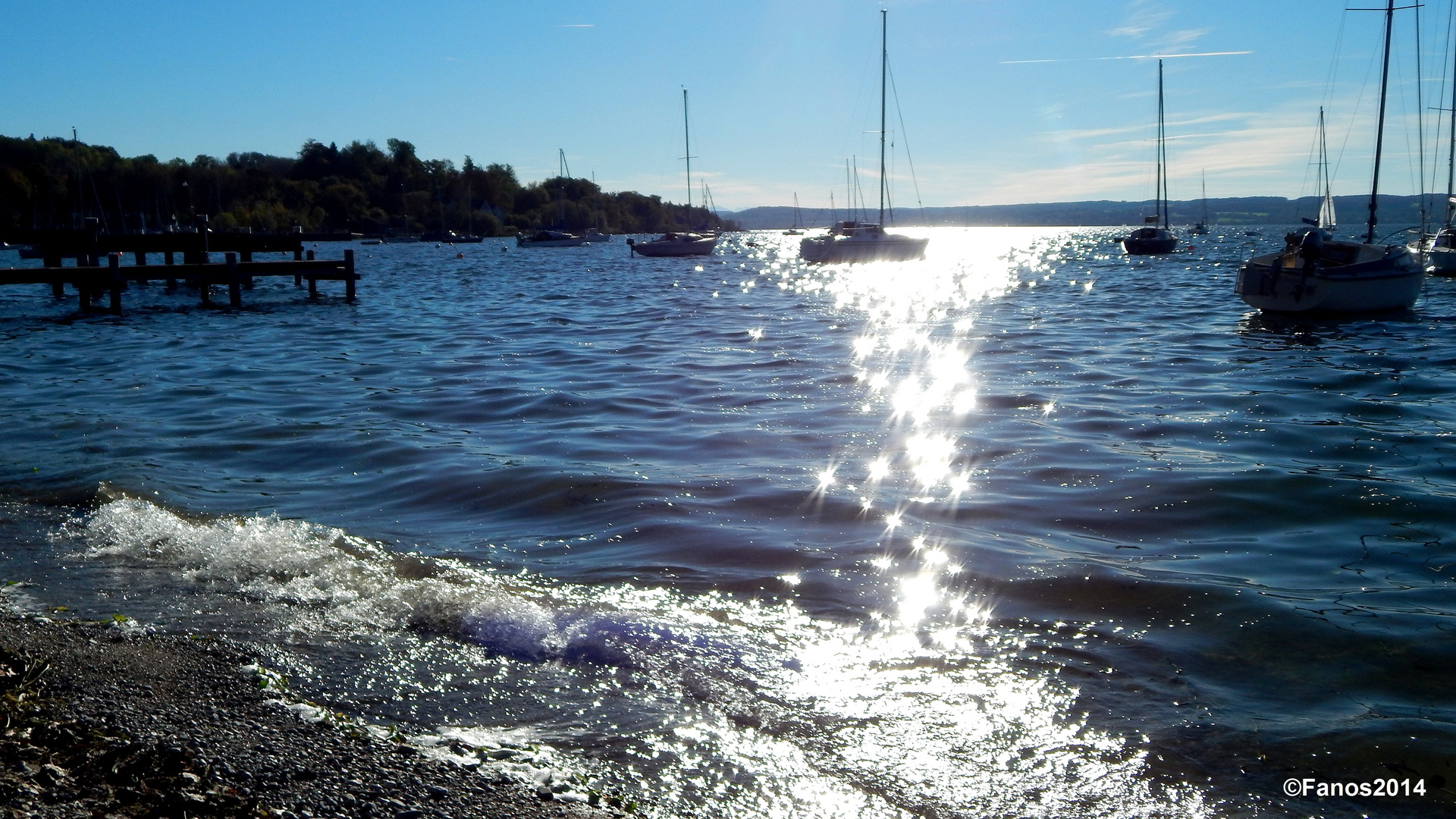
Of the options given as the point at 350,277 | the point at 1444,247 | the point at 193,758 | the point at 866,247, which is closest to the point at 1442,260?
the point at 1444,247

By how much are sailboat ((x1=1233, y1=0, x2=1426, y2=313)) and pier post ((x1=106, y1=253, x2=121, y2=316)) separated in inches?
1101

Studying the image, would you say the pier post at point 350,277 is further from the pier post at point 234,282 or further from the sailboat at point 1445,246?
the sailboat at point 1445,246

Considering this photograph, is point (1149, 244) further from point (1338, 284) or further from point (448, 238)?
point (448, 238)

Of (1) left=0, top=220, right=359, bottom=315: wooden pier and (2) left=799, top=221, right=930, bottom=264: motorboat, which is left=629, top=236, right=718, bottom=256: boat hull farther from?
(1) left=0, top=220, right=359, bottom=315: wooden pier

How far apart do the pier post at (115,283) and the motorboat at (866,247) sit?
35.3 meters

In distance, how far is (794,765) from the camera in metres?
4.19

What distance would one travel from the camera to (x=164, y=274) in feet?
96.9

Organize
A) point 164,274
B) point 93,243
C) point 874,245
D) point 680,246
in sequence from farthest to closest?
point 680,246
point 874,245
point 93,243
point 164,274

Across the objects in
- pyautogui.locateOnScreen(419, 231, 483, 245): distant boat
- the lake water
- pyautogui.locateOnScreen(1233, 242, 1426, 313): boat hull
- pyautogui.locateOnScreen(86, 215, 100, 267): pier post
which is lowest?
the lake water

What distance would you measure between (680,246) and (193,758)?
70370 millimetres

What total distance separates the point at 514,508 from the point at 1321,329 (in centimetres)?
1974

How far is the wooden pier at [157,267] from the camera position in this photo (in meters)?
26.6

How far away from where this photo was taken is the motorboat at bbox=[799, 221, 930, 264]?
54312 mm

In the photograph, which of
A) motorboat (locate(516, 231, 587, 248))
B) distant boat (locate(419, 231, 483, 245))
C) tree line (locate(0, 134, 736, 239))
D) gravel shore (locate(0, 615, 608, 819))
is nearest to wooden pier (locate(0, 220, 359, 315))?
gravel shore (locate(0, 615, 608, 819))
